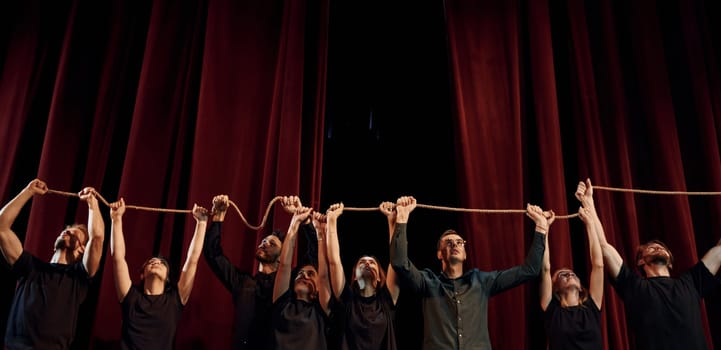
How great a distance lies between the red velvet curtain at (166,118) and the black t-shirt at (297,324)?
2.33 feet

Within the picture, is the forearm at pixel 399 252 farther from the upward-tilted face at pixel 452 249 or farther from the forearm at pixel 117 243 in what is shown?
the forearm at pixel 117 243

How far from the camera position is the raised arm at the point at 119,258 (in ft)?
8.72

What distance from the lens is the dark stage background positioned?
10.9ft

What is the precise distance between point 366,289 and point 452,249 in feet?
1.40

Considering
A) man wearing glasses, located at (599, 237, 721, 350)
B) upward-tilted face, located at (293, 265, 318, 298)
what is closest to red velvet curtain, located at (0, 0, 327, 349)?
upward-tilted face, located at (293, 265, 318, 298)

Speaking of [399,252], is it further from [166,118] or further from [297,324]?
[166,118]

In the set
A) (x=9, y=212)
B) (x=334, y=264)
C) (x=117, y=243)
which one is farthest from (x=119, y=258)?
(x=334, y=264)

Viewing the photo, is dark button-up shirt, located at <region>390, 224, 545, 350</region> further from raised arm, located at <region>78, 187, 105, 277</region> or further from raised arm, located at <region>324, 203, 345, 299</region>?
raised arm, located at <region>78, 187, 105, 277</region>

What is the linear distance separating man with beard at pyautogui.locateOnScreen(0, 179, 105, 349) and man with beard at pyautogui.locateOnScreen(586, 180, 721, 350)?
2311 mm

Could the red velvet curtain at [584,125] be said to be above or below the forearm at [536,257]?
above

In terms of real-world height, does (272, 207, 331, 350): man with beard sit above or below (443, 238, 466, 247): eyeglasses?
below

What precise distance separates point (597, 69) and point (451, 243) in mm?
1730

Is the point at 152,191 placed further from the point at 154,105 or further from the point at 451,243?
the point at 451,243

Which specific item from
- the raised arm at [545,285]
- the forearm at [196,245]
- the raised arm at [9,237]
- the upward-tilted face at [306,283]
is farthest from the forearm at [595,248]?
the raised arm at [9,237]
